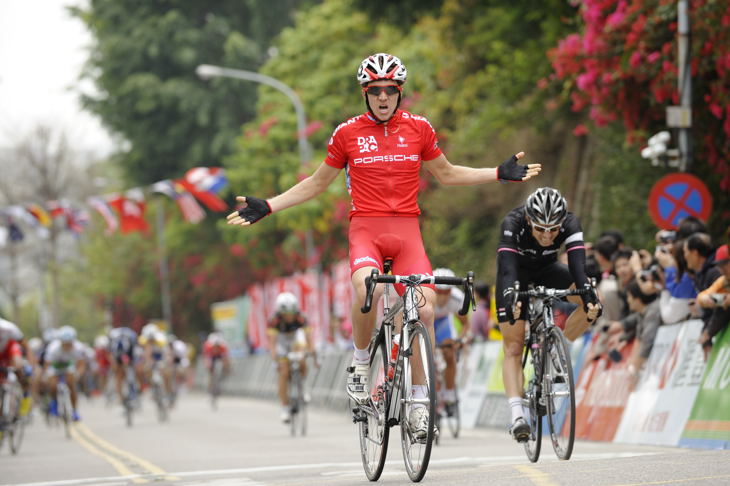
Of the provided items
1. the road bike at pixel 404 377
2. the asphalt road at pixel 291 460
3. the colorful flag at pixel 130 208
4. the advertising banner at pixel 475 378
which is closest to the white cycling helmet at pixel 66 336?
the asphalt road at pixel 291 460

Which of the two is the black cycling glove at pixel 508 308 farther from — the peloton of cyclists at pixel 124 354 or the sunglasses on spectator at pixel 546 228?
the peloton of cyclists at pixel 124 354

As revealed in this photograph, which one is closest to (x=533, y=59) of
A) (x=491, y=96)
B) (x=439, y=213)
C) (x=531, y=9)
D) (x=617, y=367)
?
(x=531, y=9)

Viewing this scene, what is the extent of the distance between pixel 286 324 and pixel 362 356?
35.8 ft

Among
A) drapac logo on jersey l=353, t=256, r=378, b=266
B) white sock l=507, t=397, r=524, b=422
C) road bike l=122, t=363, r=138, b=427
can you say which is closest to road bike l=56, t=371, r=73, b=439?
road bike l=122, t=363, r=138, b=427

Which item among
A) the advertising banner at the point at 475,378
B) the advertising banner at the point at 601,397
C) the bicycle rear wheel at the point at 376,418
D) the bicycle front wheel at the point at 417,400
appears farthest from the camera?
the advertising banner at the point at 475,378

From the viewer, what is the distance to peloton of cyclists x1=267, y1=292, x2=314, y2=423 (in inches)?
808

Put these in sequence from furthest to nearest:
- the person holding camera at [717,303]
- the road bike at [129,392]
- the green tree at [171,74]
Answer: the green tree at [171,74]
the road bike at [129,392]
the person holding camera at [717,303]

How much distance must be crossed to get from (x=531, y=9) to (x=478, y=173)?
19.5 meters

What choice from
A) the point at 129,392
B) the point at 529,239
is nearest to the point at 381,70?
the point at 529,239

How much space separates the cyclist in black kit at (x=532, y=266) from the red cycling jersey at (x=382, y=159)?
2.91 ft

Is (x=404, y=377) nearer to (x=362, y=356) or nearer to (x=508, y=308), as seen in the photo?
(x=362, y=356)

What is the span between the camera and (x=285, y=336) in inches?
816

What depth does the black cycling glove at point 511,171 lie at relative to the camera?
32.1ft

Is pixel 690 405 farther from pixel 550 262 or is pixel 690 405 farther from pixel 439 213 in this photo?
pixel 439 213
